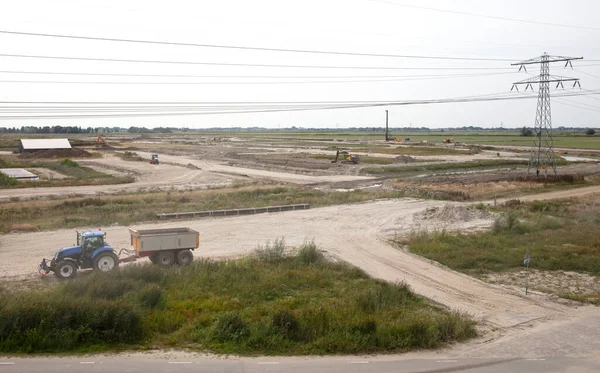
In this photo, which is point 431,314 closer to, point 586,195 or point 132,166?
point 586,195

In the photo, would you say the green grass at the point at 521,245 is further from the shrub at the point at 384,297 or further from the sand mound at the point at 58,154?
the sand mound at the point at 58,154

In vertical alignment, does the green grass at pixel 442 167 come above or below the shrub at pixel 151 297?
above

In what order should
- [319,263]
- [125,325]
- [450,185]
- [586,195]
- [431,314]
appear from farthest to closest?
[450,185] < [586,195] < [319,263] < [431,314] < [125,325]

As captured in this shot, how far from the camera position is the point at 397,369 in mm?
14586

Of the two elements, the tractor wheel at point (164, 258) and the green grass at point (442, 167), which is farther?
the green grass at point (442, 167)

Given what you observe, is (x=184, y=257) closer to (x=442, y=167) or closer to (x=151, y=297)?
(x=151, y=297)

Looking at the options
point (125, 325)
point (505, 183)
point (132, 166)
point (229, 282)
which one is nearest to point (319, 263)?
point (229, 282)

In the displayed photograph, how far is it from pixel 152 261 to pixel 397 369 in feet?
46.5

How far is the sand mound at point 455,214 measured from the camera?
135 feet

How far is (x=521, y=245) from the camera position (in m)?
31.4

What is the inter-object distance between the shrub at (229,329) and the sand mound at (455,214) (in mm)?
27044

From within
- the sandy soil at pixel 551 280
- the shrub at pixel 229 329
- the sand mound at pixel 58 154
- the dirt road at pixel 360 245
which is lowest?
the sandy soil at pixel 551 280

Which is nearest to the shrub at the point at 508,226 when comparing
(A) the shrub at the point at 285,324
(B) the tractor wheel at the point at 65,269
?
(A) the shrub at the point at 285,324

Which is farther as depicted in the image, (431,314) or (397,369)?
(431,314)
